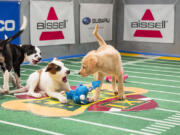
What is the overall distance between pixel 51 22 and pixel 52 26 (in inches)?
5.2

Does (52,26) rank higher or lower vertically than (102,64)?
higher

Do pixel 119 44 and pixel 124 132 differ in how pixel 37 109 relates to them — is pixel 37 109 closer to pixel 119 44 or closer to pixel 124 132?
pixel 124 132

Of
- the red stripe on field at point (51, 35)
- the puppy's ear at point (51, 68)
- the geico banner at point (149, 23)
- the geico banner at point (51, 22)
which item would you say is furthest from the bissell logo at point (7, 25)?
the geico banner at point (149, 23)

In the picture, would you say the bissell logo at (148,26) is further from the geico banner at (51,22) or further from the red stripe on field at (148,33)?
the geico banner at (51,22)

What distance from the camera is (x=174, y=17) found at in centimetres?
1238

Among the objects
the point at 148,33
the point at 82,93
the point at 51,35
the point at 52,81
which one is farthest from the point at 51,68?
the point at 148,33

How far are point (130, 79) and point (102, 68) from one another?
2.82 meters

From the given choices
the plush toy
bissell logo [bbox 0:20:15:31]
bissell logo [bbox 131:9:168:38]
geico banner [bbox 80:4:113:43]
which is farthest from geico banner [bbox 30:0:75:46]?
the plush toy

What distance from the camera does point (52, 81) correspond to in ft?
20.2

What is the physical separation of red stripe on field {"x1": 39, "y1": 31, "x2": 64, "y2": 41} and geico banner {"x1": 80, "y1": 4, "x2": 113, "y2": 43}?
1060 mm

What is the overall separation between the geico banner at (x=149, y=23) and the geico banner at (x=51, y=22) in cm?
248

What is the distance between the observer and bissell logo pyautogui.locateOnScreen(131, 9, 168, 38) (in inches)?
500

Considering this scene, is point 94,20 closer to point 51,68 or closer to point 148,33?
point 148,33

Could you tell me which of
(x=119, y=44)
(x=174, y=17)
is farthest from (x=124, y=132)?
(x=119, y=44)
